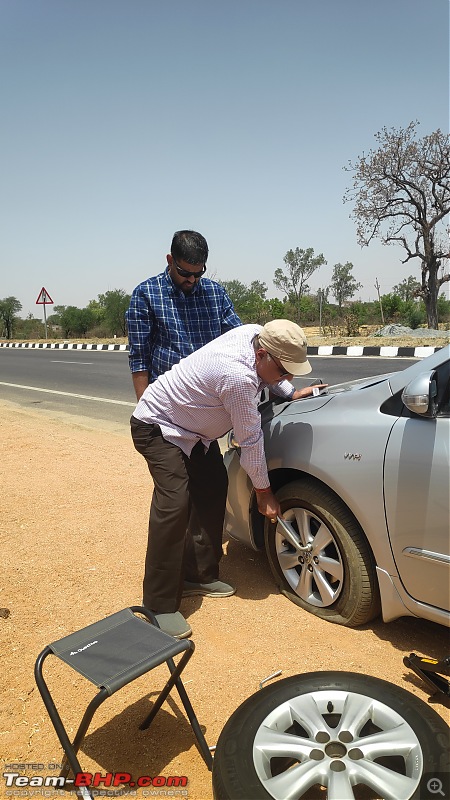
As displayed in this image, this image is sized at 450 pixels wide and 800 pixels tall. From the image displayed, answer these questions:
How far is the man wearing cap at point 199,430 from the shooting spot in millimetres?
2855

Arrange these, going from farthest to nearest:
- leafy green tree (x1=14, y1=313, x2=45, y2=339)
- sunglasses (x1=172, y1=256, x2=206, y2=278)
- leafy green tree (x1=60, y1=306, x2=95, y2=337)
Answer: leafy green tree (x1=14, y1=313, x2=45, y2=339) → leafy green tree (x1=60, y1=306, x2=95, y2=337) → sunglasses (x1=172, y1=256, x2=206, y2=278)

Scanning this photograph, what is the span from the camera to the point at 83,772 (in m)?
2.11

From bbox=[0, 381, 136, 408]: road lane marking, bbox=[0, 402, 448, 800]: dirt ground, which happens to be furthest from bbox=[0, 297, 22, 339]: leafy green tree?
bbox=[0, 402, 448, 800]: dirt ground

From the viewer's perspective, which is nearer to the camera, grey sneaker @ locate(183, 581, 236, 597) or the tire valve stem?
the tire valve stem

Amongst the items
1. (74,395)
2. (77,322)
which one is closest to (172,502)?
(74,395)

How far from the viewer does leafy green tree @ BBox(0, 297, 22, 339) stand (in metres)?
52.2

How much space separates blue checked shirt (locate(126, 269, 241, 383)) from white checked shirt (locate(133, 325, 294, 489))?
1.10ft

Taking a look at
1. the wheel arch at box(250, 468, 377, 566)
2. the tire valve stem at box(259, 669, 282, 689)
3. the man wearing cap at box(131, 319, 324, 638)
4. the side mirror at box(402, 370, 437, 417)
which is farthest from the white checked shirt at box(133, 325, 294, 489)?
the tire valve stem at box(259, 669, 282, 689)

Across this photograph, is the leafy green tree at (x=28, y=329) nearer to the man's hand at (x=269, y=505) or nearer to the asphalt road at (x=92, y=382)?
the asphalt road at (x=92, y=382)

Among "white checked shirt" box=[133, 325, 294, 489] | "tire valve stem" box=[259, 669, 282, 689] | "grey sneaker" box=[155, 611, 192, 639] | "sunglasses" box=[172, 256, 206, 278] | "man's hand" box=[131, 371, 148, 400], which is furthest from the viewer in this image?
"man's hand" box=[131, 371, 148, 400]

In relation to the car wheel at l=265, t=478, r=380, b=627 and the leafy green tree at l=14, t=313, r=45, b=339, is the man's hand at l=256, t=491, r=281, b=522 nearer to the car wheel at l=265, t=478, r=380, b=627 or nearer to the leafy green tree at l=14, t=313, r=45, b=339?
the car wheel at l=265, t=478, r=380, b=627

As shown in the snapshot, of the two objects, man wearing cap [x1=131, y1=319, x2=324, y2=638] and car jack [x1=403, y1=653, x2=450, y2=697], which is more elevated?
man wearing cap [x1=131, y1=319, x2=324, y2=638]
